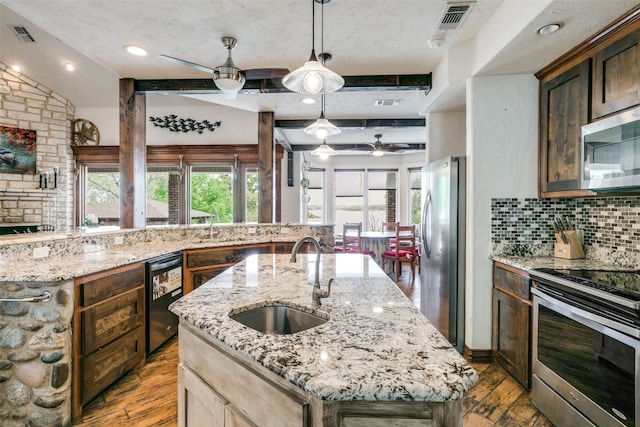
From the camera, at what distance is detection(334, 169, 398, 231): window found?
8.32 meters

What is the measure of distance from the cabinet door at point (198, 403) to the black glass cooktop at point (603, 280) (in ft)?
5.80

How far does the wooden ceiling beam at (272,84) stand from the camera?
3471 millimetres

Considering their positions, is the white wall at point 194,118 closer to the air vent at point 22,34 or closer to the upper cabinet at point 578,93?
the air vent at point 22,34

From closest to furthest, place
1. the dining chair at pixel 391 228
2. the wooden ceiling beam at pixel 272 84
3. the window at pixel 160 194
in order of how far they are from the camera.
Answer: the wooden ceiling beam at pixel 272 84 < the dining chair at pixel 391 228 < the window at pixel 160 194

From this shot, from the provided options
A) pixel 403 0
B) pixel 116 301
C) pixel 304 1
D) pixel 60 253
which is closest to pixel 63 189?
pixel 60 253

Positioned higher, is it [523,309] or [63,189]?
[63,189]

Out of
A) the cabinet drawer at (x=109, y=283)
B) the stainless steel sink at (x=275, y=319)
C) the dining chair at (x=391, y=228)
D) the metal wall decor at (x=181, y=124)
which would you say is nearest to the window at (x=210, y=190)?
the metal wall decor at (x=181, y=124)

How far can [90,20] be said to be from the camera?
8.26ft

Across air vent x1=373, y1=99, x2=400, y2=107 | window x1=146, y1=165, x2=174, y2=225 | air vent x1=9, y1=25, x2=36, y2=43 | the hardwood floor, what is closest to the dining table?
air vent x1=373, y1=99, x2=400, y2=107

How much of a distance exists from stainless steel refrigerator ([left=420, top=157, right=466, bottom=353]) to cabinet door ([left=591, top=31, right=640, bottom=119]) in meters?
0.98

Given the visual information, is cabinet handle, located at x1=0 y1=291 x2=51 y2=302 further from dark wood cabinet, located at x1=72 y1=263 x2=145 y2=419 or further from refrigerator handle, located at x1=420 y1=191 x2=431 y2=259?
refrigerator handle, located at x1=420 y1=191 x2=431 y2=259

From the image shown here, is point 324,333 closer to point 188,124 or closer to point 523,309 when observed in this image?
point 523,309

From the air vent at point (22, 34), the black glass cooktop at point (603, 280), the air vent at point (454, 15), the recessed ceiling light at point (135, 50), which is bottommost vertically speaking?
the black glass cooktop at point (603, 280)

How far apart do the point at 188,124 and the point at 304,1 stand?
475 centimetres
